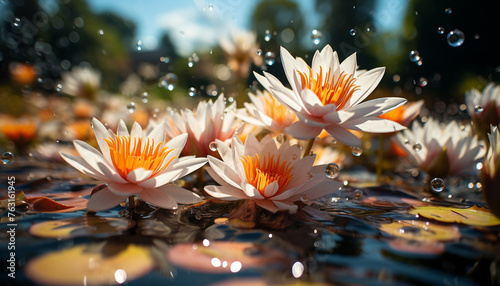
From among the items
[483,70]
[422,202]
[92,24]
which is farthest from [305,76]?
[92,24]

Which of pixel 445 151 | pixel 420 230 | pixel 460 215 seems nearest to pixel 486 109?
pixel 445 151

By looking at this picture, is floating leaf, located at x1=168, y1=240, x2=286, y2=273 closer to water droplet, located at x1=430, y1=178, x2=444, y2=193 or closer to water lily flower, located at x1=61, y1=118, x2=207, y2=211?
water lily flower, located at x1=61, y1=118, x2=207, y2=211

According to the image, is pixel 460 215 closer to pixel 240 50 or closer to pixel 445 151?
pixel 445 151

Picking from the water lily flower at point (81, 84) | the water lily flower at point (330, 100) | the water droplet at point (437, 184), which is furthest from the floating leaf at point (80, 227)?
the water lily flower at point (81, 84)

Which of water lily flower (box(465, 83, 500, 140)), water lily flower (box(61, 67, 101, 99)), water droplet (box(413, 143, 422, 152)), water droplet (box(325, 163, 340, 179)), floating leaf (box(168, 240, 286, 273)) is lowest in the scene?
floating leaf (box(168, 240, 286, 273))

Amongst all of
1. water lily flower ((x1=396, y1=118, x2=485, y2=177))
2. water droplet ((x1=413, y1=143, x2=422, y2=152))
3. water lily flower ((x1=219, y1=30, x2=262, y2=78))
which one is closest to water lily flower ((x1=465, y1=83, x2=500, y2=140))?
water lily flower ((x1=396, y1=118, x2=485, y2=177))

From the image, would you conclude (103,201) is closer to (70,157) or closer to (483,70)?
(70,157)

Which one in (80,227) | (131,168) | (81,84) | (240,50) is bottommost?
(80,227)

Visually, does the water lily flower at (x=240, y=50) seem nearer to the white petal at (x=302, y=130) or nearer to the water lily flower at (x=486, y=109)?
the water lily flower at (x=486, y=109)
